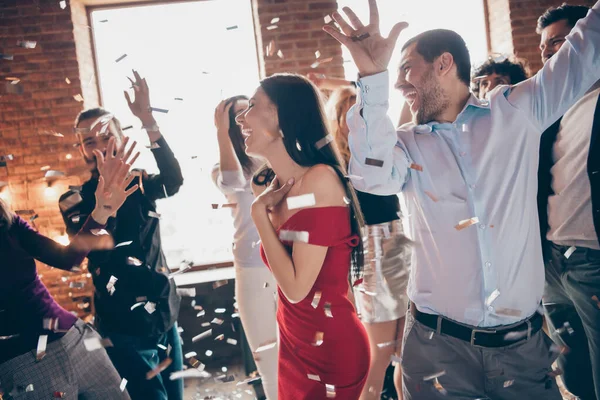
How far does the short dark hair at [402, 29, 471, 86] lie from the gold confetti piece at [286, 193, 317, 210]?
573 mm

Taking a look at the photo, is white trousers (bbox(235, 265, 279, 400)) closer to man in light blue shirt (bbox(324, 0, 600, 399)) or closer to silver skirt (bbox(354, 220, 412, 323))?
silver skirt (bbox(354, 220, 412, 323))

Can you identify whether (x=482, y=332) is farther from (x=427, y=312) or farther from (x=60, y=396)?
(x=60, y=396)

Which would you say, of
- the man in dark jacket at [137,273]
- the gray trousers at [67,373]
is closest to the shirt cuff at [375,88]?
the gray trousers at [67,373]

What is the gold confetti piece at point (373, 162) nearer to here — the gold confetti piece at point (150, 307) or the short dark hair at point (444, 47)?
the short dark hair at point (444, 47)

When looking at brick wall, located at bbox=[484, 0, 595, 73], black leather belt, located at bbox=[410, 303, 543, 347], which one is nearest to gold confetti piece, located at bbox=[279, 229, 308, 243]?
black leather belt, located at bbox=[410, 303, 543, 347]

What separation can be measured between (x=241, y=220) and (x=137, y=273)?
0.64m

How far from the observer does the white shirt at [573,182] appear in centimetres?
201

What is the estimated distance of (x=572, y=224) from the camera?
6.79 ft

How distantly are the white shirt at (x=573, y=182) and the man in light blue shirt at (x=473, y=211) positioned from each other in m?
0.58

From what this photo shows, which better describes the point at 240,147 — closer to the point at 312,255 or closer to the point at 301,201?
the point at 301,201

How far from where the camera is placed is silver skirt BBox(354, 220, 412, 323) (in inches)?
96.4

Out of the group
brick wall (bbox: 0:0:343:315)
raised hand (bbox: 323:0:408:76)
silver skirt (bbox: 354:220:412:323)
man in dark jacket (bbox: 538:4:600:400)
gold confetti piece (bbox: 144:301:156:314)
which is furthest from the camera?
brick wall (bbox: 0:0:343:315)

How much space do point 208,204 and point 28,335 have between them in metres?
2.82

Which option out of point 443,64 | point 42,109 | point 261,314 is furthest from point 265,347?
point 42,109
